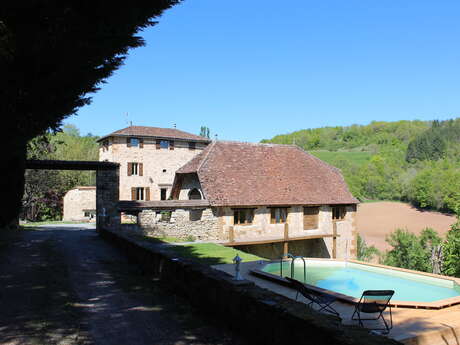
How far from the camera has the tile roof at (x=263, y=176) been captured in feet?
80.4

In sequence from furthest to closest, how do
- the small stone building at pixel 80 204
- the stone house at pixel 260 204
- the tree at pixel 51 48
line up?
the small stone building at pixel 80 204
the stone house at pixel 260 204
the tree at pixel 51 48

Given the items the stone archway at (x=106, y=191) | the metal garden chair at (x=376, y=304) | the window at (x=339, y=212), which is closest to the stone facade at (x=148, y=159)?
the window at (x=339, y=212)

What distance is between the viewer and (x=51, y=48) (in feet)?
20.9

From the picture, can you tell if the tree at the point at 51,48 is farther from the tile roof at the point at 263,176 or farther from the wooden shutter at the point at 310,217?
the wooden shutter at the point at 310,217

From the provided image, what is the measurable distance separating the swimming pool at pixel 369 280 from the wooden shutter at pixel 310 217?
965 cm

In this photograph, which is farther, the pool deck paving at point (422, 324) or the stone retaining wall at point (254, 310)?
the pool deck paving at point (422, 324)

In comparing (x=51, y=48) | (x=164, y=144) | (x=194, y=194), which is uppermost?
(x=164, y=144)

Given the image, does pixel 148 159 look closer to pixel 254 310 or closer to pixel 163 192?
pixel 163 192

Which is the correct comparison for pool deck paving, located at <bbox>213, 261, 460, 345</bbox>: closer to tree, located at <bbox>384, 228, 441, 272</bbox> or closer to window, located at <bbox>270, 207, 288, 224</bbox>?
window, located at <bbox>270, 207, 288, 224</bbox>

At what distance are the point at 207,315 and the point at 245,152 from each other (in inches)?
867

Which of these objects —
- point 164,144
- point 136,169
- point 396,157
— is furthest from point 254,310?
point 396,157

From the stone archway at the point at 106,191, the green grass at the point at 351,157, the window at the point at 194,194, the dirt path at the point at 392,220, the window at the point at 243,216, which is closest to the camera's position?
the stone archway at the point at 106,191

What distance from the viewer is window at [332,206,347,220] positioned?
2806cm

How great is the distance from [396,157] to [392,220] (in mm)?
39353
